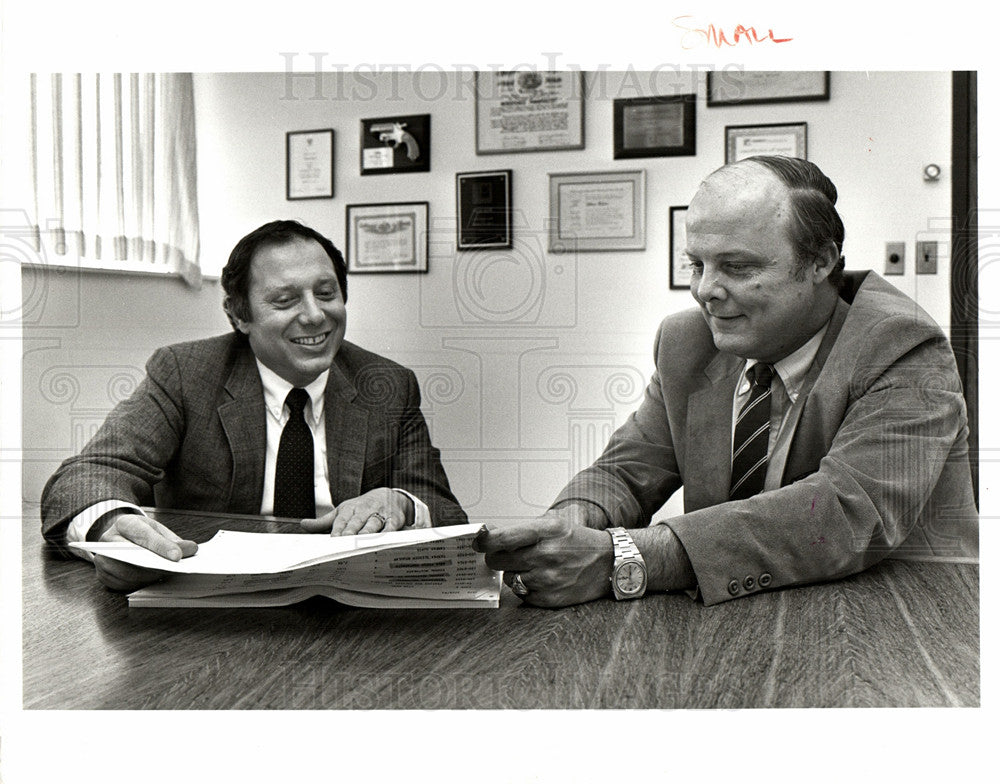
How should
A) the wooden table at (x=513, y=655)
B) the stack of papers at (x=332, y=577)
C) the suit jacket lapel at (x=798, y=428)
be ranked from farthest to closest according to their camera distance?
the suit jacket lapel at (x=798, y=428)
the stack of papers at (x=332, y=577)
the wooden table at (x=513, y=655)

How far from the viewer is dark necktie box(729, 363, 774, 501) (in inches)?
52.5

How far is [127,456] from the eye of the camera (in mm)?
1374

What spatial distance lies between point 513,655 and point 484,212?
710 millimetres

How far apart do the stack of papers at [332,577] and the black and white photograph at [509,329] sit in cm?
1

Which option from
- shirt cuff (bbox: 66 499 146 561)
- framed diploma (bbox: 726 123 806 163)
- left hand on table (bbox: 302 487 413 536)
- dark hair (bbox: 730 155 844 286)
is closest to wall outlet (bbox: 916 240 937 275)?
dark hair (bbox: 730 155 844 286)

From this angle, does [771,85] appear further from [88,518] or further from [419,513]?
[88,518]

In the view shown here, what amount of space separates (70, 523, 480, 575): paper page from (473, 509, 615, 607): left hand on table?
8 centimetres

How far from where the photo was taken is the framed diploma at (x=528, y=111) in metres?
1.30

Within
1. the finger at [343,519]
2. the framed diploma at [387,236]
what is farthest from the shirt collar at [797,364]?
the finger at [343,519]

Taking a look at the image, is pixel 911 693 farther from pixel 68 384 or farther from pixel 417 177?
pixel 68 384

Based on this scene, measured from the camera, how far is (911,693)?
1002 mm

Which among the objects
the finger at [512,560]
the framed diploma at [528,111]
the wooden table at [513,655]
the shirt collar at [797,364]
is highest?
the framed diploma at [528,111]

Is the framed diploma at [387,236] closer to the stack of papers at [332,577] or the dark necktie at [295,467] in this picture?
the dark necktie at [295,467]

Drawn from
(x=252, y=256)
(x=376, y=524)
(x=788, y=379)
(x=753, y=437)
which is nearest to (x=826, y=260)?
(x=788, y=379)
